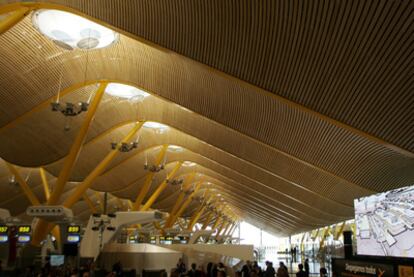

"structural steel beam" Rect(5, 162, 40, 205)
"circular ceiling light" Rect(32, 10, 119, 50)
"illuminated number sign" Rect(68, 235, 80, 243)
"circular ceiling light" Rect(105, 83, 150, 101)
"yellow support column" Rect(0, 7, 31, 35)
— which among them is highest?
"circular ceiling light" Rect(105, 83, 150, 101)

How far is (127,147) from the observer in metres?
23.4

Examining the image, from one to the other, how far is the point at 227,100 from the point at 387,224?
772 centimetres

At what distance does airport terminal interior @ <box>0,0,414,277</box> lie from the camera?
35.0 ft

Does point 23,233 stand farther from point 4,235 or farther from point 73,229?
point 73,229

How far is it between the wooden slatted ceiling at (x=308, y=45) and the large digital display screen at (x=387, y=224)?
3.33m

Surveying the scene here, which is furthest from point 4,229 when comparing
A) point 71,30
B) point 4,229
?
point 71,30

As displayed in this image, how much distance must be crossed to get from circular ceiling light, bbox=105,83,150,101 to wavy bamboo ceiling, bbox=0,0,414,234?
529 millimetres

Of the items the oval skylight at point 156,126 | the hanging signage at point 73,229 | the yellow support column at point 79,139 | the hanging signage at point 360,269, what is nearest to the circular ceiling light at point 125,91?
the yellow support column at point 79,139

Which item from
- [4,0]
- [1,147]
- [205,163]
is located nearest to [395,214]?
[4,0]

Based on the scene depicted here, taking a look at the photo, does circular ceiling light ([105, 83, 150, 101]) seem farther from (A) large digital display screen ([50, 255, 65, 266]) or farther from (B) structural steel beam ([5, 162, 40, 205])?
(A) large digital display screen ([50, 255, 65, 266])

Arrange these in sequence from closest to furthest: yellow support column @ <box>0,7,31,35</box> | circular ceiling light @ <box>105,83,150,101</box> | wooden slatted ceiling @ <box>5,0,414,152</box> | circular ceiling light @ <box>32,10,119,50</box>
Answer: wooden slatted ceiling @ <box>5,0,414,152</box>, yellow support column @ <box>0,7,31,35</box>, circular ceiling light @ <box>32,10,119,50</box>, circular ceiling light @ <box>105,83,150,101</box>

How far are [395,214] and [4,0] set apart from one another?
15022mm

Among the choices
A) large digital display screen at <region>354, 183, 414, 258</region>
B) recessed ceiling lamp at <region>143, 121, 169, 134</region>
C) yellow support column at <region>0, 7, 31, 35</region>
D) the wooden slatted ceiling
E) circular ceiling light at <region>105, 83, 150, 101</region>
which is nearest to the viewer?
the wooden slatted ceiling

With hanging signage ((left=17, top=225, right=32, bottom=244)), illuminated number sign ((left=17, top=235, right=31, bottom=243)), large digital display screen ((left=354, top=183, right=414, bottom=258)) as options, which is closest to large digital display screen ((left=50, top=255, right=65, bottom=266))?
large digital display screen ((left=354, top=183, right=414, bottom=258))
